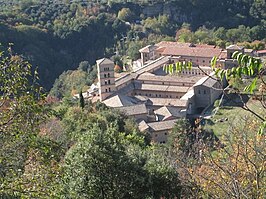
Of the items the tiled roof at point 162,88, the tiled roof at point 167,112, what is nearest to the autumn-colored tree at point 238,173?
the tiled roof at point 167,112

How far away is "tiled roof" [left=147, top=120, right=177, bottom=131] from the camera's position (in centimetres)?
2448

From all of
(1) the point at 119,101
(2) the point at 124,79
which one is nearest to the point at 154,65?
(2) the point at 124,79

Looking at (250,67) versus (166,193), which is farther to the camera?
(166,193)

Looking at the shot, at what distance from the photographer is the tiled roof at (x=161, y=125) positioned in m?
24.5

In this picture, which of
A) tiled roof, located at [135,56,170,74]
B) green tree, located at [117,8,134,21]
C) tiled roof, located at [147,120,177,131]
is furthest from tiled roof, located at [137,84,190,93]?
green tree, located at [117,8,134,21]

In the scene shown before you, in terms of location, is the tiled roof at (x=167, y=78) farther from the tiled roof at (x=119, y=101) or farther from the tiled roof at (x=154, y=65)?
the tiled roof at (x=119, y=101)

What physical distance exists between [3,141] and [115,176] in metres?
3.41

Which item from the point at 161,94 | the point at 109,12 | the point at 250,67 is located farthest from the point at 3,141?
the point at 109,12

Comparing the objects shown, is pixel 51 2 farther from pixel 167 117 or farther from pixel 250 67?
pixel 250 67

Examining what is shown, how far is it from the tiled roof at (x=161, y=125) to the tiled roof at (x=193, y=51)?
11998 mm

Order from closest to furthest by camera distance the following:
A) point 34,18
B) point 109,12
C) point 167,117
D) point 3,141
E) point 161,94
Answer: point 3,141 → point 167,117 → point 161,94 → point 34,18 → point 109,12

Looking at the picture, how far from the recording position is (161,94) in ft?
101

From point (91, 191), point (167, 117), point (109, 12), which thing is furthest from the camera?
point (109, 12)

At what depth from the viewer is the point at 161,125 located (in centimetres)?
2478
